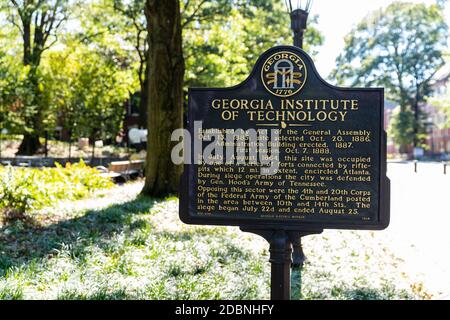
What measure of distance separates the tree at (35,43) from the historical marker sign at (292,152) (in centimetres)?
2317

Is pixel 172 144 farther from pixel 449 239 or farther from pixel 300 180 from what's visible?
pixel 300 180

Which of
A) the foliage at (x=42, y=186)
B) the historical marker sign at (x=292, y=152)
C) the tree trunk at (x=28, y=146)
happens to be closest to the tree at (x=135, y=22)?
the tree trunk at (x=28, y=146)

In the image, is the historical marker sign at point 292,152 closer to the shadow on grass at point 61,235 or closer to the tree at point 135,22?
the shadow on grass at point 61,235

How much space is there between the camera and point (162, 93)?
11.7 meters

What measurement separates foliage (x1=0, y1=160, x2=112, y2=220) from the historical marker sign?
572 centimetres

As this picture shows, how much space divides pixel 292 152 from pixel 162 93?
299 inches

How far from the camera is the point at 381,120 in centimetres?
449

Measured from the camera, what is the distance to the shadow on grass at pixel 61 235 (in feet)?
20.7

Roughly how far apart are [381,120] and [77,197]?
9242mm

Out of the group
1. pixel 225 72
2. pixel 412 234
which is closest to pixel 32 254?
pixel 412 234

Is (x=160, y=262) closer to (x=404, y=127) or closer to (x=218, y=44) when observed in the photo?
(x=218, y=44)

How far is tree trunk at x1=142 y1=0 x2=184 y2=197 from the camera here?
11.6 m

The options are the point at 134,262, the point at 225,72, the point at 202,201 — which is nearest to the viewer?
the point at 202,201

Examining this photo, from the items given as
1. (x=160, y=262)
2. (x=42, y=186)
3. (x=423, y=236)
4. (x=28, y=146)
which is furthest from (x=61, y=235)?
(x=28, y=146)
